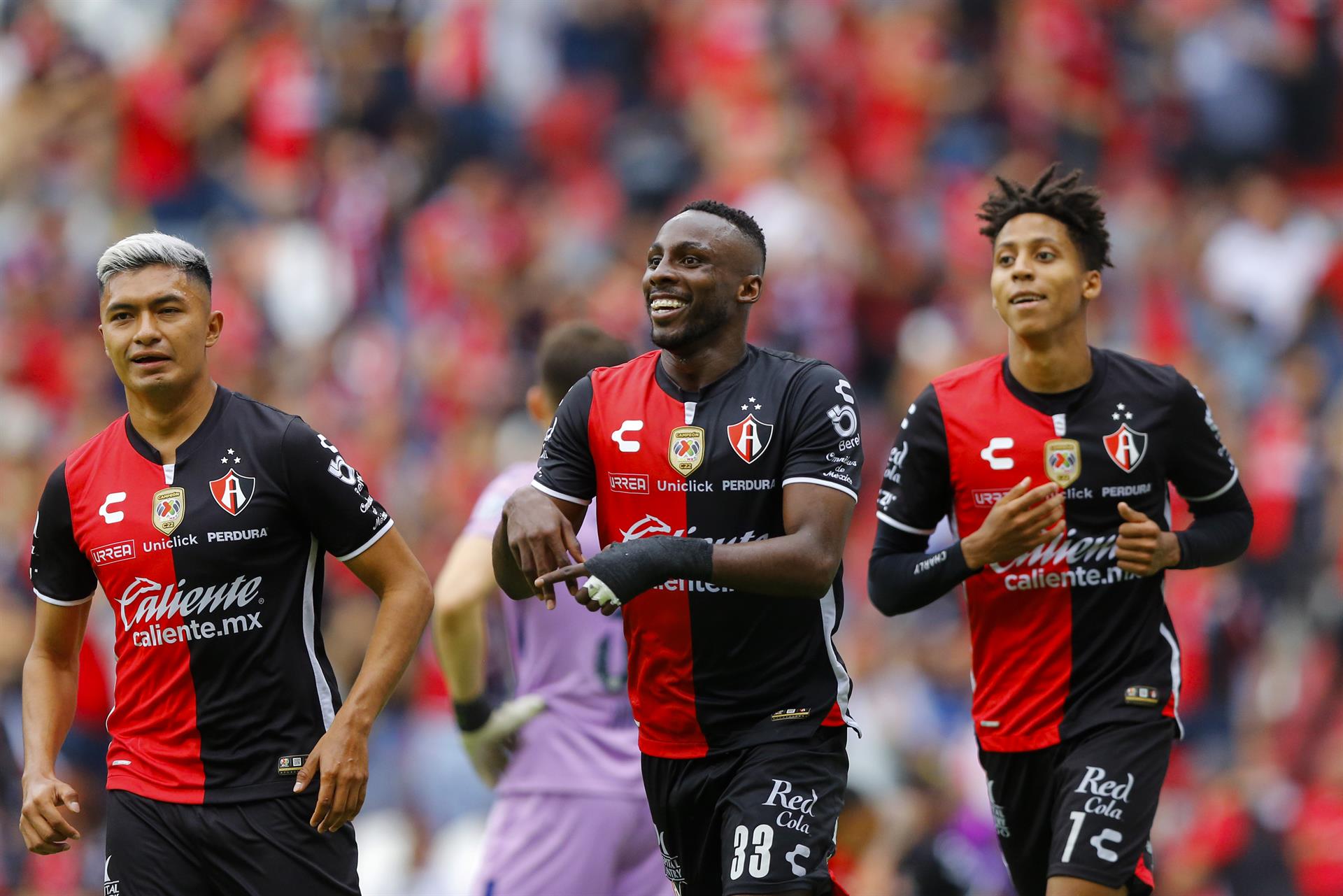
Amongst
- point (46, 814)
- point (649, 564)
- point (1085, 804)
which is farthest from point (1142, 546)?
point (46, 814)

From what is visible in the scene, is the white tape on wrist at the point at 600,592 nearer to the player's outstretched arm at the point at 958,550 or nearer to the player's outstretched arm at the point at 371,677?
the player's outstretched arm at the point at 371,677

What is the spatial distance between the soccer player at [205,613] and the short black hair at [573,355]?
5.25 ft

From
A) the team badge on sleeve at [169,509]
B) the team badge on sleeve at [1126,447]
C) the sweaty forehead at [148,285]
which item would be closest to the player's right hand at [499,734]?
the team badge on sleeve at [169,509]

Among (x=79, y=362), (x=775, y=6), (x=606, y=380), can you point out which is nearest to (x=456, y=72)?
(x=775, y=6)

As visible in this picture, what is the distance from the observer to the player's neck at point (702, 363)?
571cm

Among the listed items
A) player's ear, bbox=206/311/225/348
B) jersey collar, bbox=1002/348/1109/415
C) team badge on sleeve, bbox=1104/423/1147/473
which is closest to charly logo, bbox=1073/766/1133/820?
team badge on sleeve, bbox=1104/423/1147/473

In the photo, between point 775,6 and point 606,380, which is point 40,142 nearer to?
point 775,6

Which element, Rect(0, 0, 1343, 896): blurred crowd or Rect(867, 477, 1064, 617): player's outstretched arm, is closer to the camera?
Rect(867, 477, 1064, 617): player's outstretched arm

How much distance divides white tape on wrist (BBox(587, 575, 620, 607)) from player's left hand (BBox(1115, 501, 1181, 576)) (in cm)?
198

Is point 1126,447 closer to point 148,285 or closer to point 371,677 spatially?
point 371,677

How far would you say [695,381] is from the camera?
18.8ft

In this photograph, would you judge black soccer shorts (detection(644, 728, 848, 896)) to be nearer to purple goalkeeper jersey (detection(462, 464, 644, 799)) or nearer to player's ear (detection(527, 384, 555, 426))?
purple goalkeeper jersey (detection(462, 464, 644, 799))

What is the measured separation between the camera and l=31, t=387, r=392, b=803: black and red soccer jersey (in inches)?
214

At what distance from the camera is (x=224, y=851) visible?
5.36 meters
